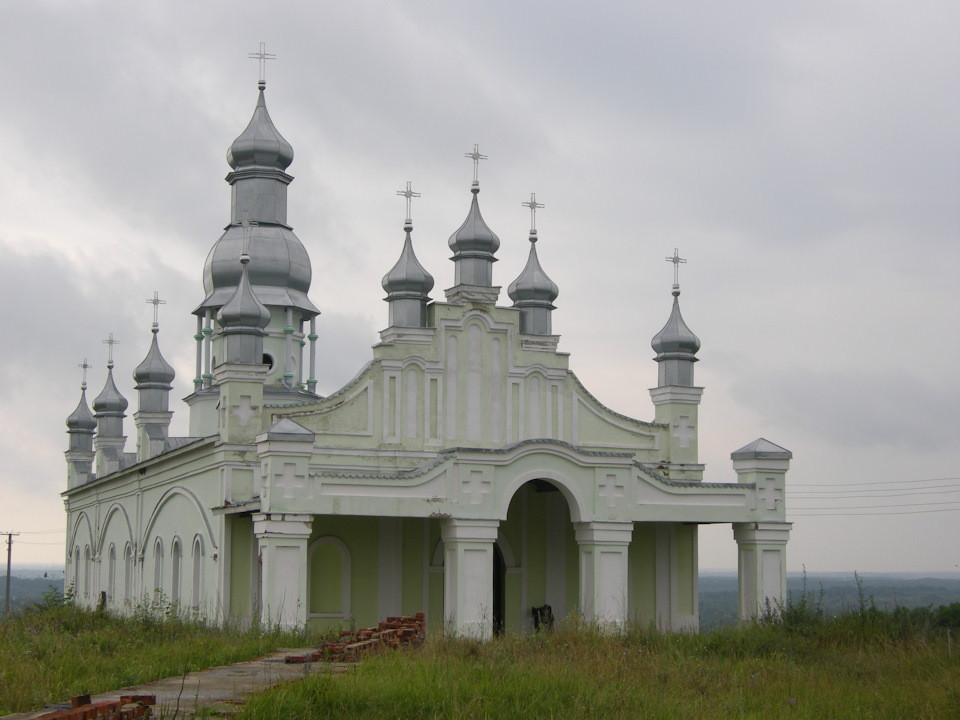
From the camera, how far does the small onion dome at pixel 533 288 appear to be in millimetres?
28578

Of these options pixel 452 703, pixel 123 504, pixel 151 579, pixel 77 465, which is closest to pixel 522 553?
pixel 151 579

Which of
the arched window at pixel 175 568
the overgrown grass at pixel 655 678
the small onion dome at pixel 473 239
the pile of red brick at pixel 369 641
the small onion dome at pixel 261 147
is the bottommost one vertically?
the overgrown grass at pixel 655 678

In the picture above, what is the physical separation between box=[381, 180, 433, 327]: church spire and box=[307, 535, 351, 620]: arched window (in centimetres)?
469

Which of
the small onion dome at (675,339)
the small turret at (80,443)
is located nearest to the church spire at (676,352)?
the small onion dome at (675,339)

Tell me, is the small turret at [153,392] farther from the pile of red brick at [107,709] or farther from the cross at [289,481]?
the pile of red brick at [107,709]

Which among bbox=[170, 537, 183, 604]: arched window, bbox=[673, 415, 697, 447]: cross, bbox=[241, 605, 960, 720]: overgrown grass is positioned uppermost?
bbox=[673, 415, 697, 447]: cross

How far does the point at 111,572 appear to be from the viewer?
119ft

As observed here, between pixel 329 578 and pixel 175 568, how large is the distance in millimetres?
5325

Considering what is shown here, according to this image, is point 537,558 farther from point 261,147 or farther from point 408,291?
point 261,147

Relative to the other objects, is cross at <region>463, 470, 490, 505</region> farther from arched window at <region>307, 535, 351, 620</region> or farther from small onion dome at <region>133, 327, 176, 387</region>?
small onion dome at <region>133, 327, 176, 387</region>

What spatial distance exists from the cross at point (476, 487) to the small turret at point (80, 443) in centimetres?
2218

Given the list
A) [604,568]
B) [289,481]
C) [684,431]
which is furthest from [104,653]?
[684,431]

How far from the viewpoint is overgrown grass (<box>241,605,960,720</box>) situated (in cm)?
1116

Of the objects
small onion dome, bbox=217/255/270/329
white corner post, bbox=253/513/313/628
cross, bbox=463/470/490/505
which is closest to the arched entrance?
cross, bbox=463/470/490/505
